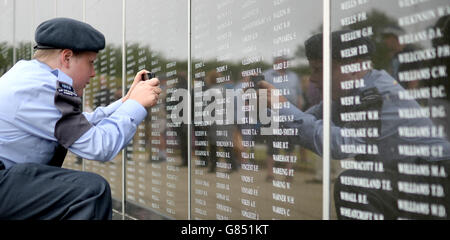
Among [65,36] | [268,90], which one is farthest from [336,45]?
[65,36]

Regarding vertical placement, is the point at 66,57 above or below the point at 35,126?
above

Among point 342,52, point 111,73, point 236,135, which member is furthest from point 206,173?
point 111,73

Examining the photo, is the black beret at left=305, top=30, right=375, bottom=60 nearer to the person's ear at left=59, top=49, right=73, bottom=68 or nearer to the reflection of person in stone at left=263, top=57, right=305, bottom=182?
the reflection of person in stone at left=263, top=57, right=305, bottom=182

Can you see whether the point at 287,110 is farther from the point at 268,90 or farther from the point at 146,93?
the point at 146,93

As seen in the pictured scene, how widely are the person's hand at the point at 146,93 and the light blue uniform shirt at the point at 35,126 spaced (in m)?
0.23

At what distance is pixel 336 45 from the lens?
221 centimetres

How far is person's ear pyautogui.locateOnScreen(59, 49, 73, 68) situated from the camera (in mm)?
2602

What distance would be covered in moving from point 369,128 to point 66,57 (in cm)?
168

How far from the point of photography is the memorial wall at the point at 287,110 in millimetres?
1834

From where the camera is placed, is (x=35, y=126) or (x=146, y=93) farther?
(x=146, y=93)

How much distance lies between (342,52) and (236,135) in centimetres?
104

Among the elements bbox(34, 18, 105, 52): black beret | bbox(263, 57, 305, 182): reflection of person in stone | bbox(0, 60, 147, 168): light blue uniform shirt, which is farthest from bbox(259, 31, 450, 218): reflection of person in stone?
bbox(34, 18, 105, 52): black beret

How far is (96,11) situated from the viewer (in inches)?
213
